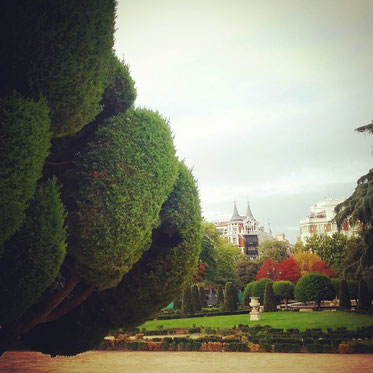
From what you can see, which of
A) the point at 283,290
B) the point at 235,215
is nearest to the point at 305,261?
the point at 283,290

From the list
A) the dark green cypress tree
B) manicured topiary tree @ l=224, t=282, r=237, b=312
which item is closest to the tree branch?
the dark green cypress tree

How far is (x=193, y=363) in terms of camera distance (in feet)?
41.8

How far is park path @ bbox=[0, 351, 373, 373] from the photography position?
11172 mm

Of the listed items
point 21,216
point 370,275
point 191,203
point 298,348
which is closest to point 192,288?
point 370,275

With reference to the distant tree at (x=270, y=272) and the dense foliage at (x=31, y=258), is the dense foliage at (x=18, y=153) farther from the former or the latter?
the distant tree at (x=270, y=272)

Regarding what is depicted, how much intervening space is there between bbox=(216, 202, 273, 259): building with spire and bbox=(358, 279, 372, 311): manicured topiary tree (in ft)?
248

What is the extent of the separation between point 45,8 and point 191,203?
3434 millimetres

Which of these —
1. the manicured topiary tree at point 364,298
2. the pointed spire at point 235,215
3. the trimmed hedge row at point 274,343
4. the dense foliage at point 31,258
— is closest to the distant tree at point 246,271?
the manicured topiary tree at point 364,298

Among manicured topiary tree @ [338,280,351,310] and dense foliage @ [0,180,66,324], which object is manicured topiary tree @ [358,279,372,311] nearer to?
manicured topiary tree @ [338,280,351,310]

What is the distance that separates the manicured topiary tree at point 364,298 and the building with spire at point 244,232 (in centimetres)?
7549

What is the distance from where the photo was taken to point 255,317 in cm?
2511

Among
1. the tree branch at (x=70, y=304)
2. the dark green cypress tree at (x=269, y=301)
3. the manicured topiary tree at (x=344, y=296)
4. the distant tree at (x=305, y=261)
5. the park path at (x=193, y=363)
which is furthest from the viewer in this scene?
the distant tree at (x=305, y=261)

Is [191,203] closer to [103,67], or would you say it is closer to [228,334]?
[103,67]

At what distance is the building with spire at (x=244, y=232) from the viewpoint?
350 ft
